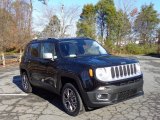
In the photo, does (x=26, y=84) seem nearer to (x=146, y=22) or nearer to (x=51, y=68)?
(x=51, y=68)

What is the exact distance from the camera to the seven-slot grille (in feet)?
19.1

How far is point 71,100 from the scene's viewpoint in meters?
6.33

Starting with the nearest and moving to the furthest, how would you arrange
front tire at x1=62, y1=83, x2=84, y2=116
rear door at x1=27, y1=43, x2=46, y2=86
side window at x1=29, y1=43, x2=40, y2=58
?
front tire at x1=62, y1=83, x2=84, y2=116 < rear door at x1=27, y1=43, x2=46, y2=86 < side window at x1=29, y1=43, x2=40, y2=58

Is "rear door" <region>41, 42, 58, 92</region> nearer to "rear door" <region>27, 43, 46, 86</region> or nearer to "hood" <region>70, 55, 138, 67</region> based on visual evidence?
"rear door" <region>27, 43, 46, 86</region>

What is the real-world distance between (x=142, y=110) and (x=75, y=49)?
236 centimetres

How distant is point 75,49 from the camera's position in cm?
703

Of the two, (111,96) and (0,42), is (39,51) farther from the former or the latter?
Answer: (0,42)

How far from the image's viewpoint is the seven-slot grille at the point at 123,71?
19.1 feet

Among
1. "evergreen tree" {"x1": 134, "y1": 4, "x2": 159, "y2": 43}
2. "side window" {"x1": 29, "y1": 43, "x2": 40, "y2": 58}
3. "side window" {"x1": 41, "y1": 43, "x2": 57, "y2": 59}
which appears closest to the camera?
"side window" {"x1": 41, "y1": 43, "x2": 57, "y2": 59}

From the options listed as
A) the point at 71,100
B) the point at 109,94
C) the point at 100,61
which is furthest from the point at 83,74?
the point at 71,100

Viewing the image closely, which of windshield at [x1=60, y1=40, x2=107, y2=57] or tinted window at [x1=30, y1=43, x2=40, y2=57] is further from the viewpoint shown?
tinted window at [x1=30, y1=43, x2=40, y2=57]

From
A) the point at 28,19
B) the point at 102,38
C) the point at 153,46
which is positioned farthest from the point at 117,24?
the point at 28,19

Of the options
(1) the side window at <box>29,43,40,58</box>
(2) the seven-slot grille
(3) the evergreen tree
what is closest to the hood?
(2) the seven-slot grille

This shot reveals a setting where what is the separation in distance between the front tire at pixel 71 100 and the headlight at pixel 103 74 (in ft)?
2.51
